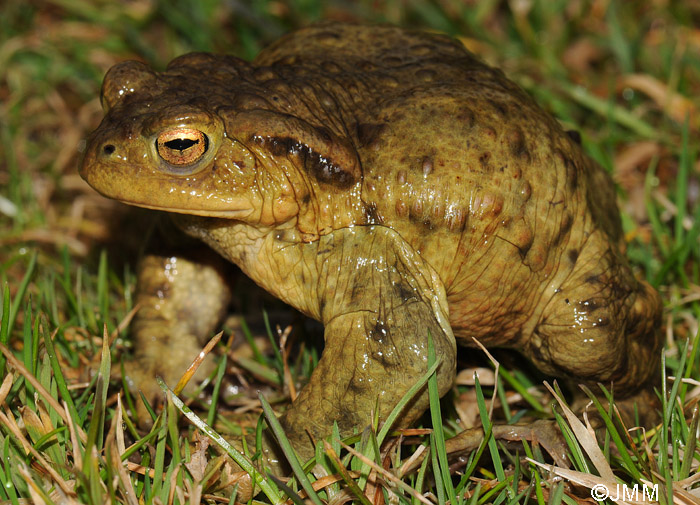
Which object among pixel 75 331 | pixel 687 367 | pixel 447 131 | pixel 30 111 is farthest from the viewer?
pixel 30 111

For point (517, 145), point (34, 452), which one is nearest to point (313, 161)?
point (517, 145)

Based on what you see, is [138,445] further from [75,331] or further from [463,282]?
[463,282]

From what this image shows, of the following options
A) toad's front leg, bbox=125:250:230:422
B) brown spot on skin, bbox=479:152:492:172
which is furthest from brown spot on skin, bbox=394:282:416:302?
toad's front leg, bbox=125:250:230:422

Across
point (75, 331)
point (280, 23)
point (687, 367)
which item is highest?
point (280, 23)

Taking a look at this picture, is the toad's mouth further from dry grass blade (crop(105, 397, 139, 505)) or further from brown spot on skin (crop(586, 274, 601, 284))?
brown spot on skin (crop(586, 274, 601, 284))

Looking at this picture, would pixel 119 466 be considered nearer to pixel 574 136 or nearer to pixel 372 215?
pixel 372 215

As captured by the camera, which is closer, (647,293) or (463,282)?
(463,282)

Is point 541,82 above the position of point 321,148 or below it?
below

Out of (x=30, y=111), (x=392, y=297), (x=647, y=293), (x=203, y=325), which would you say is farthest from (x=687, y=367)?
(x=30, y=111)
